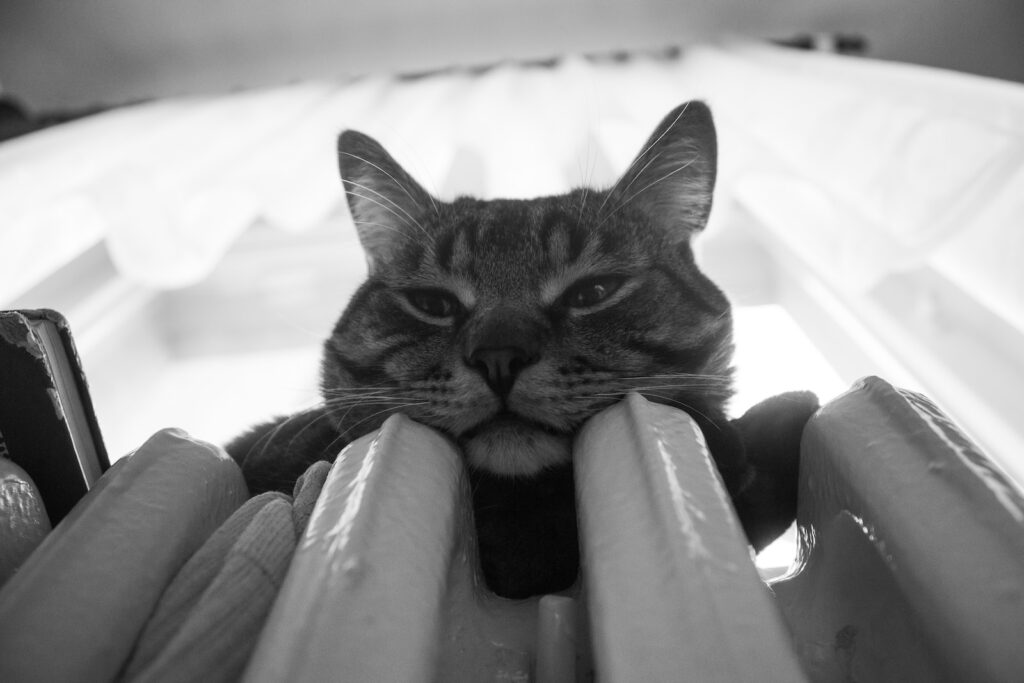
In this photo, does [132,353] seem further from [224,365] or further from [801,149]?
[801,149]

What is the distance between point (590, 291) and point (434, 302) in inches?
7.3

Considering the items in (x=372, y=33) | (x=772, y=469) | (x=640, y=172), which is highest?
(x=372, y=33)

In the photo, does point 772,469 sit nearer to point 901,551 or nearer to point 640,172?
point 901,551

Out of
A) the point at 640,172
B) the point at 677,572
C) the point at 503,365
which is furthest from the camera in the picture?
the point at 640,172

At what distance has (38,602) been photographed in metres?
0.38

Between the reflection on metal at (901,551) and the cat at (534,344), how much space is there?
0.36 feet

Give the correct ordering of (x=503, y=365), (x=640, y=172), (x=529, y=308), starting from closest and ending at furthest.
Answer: (x=503, y=365), (x=529, y=308), (x=640, y=172)

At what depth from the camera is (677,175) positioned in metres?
0.90

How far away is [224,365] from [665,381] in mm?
1257

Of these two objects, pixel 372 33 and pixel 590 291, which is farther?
pixel 372 33

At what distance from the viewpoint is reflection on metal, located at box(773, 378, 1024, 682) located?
0.34m

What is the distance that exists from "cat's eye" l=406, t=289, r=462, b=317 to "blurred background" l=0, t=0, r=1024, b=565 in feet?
1.13

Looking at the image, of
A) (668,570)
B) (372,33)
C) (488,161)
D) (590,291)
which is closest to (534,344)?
(590,291)

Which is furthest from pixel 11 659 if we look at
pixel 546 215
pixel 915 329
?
pixel 915 329
